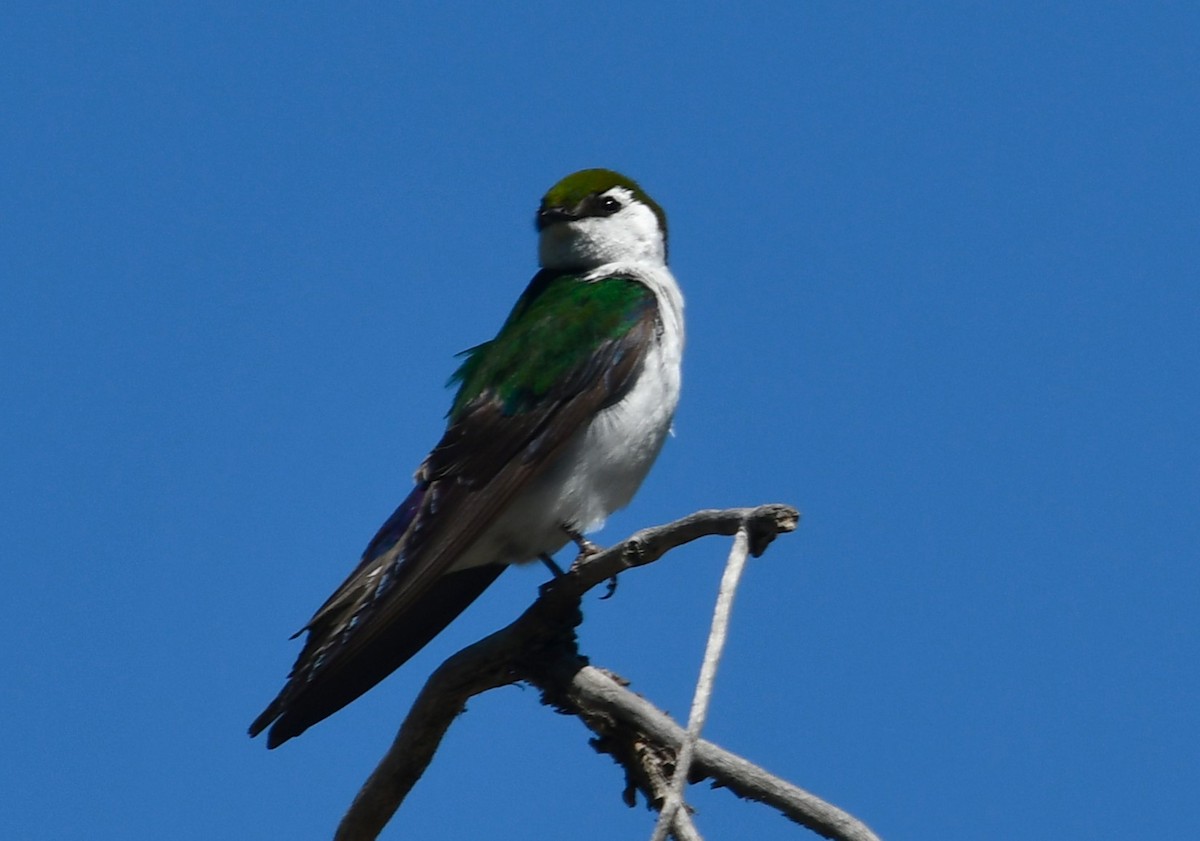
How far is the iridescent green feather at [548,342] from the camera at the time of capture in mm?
6543

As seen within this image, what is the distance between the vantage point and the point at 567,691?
527 cm

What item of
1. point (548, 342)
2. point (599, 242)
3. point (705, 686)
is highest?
point (599, 242)

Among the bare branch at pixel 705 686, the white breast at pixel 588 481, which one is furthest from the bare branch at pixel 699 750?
the white breast at pixel 588 481

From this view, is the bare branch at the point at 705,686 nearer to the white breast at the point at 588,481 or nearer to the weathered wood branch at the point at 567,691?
the weathered wood branch at the point at 567,691

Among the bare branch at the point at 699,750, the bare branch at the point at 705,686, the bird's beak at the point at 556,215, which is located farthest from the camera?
the bird's beak at the point at 556,215

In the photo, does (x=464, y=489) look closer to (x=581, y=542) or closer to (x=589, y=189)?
(x=581, y=542)

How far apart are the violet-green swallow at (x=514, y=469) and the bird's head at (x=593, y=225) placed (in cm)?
50

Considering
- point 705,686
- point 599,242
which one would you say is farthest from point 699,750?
point 599,242

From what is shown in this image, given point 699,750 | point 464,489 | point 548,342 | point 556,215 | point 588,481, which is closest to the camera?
point 699,750

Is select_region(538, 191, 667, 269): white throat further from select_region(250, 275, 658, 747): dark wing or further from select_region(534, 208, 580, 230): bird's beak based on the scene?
select_region(250, 275, 658, 747): dark wing

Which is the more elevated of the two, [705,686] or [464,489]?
[464,489]

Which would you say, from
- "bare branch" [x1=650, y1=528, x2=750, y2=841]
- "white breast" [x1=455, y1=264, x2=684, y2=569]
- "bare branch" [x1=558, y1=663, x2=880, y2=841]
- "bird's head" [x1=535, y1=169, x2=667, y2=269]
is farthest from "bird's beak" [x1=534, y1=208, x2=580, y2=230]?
"bare branch" [x1=650, y1=528, x2=750, y2=841]

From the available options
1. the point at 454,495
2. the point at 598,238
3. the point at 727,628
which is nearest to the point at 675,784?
the point at 727,628

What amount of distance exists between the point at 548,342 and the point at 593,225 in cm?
108
